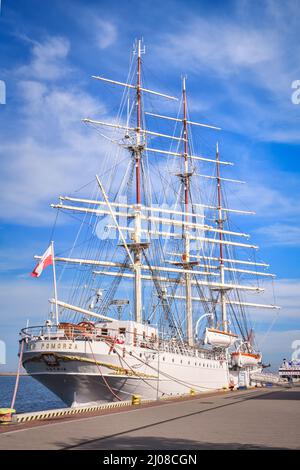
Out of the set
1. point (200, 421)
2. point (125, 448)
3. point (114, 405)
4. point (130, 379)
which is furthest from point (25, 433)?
point (130, 379)

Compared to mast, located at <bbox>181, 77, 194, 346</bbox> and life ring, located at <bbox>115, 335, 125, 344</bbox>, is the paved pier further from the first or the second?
mast, located at <bbox>181, 77, 194, 346</bbox>

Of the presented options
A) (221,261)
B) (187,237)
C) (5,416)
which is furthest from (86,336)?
(221,261)

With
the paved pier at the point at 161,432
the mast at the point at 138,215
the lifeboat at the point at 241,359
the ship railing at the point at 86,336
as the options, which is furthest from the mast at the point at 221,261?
the paved pier at the point at 161,432

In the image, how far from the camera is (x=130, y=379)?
1281 inches

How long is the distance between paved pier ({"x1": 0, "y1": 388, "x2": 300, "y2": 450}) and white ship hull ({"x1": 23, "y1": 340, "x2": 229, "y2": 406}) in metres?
9.76

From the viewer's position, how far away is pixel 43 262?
29797 millimetres

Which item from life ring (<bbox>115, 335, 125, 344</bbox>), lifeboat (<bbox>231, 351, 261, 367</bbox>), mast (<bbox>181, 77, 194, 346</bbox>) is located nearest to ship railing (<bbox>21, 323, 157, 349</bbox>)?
life ring (<bbox>115, 335, 125, 344</bbox>)

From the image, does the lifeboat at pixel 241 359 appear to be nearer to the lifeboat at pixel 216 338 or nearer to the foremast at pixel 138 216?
the lifeboat at pixel 216 338

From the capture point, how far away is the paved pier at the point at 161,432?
41.5 ft

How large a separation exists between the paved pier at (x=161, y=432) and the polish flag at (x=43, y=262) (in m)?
10.8

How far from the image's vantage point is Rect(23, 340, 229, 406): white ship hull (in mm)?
30469

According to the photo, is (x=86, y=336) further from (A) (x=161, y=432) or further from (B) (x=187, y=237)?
(B) (x=187, y=237)
